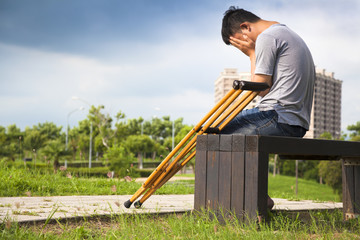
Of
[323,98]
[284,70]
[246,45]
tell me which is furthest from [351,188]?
[323,98]

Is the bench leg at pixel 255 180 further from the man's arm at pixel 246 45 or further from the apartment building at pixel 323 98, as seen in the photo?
the apartment building at pixel 323 98

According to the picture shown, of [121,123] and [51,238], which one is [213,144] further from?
[121,123]

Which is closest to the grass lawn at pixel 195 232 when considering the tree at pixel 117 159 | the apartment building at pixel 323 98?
the tree at pixel 117 159

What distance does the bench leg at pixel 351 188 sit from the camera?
3221 mm

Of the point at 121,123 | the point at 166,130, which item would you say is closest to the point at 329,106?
the point at 166,130

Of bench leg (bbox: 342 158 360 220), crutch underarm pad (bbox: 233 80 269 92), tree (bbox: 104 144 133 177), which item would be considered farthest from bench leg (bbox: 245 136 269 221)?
tree (bbox: 104 144 133 177)

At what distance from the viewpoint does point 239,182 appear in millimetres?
2375

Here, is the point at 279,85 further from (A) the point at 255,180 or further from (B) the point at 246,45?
(A) the point at 255,180

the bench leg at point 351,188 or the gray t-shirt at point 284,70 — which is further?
the bench leg at point 351,188

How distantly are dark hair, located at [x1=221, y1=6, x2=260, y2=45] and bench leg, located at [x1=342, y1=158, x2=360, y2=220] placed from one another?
1.48 m

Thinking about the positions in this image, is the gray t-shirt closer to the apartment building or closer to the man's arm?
the man's arm

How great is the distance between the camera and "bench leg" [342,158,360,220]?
3.22 meters

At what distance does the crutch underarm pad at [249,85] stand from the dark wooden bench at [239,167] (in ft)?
1.12

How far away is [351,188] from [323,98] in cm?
10171
